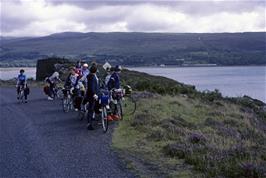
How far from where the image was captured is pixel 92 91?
1584 centimetres

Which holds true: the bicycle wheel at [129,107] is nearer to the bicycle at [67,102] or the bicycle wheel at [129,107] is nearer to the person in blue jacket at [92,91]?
the bicycle at [67,102]

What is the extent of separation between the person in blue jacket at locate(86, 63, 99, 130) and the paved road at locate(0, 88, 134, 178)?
1.72 ft

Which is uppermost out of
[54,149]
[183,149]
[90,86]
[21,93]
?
[90,86]

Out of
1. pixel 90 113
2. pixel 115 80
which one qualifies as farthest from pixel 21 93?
pixel 90 113

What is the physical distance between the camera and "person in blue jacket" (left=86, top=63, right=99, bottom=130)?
1574 cm

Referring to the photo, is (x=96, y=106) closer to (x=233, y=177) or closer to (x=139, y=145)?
(x=139, y=145)

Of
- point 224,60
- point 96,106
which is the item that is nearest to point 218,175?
point 96,106

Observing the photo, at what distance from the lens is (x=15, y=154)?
1227 cm

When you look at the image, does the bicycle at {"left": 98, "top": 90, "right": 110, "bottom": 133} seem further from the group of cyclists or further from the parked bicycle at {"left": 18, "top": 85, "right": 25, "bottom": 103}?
the parked bicycle at {"left": 18, "top": 85, "right": 25, "bottom": 103}

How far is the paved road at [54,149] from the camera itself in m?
10.4

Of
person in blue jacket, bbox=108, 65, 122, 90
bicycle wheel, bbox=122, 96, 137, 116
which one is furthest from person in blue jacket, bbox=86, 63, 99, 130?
bicycle wheel, bbox=122, 96, 137, 116

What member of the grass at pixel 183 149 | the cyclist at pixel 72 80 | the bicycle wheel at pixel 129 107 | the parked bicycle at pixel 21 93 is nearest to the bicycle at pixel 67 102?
the cyclist at pixel 72 80

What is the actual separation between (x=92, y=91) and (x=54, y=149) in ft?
11.3

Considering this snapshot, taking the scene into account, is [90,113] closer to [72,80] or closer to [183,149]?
[183,149]
